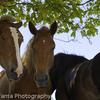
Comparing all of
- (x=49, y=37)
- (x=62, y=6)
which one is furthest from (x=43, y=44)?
(x=62, y=6)

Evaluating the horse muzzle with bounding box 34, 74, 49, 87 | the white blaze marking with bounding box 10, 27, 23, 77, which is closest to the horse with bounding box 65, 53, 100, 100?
the horse muzzle with bounding box 34, 74, 49, 87

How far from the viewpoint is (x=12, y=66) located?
885 centimetres

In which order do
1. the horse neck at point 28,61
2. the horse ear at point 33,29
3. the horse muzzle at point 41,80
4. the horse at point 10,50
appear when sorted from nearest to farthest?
the horse at point 10,50
the horse muzzle at point 41,80
the horse neck at point 28,61
the horse ear at point 33,29

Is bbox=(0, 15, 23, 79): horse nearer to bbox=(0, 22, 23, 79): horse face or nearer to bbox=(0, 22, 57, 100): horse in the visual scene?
bbox=(0, 22, 23, 79): horse face

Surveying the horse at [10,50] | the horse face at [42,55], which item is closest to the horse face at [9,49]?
the horse at [10,50]

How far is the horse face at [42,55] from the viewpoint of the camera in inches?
368

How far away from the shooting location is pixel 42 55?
31.4 ft

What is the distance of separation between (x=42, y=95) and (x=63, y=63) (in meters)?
1.46

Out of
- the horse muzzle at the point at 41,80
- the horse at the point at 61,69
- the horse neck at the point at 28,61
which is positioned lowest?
the horse at the point at 61,69

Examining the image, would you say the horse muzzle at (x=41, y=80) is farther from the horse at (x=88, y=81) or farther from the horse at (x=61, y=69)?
the horse at (x=61, y=69)

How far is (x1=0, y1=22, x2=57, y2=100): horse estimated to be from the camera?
9.56m

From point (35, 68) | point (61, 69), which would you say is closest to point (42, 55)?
point (35, 68)

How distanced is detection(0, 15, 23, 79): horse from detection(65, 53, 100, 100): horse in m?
1.34

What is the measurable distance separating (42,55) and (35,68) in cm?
30
